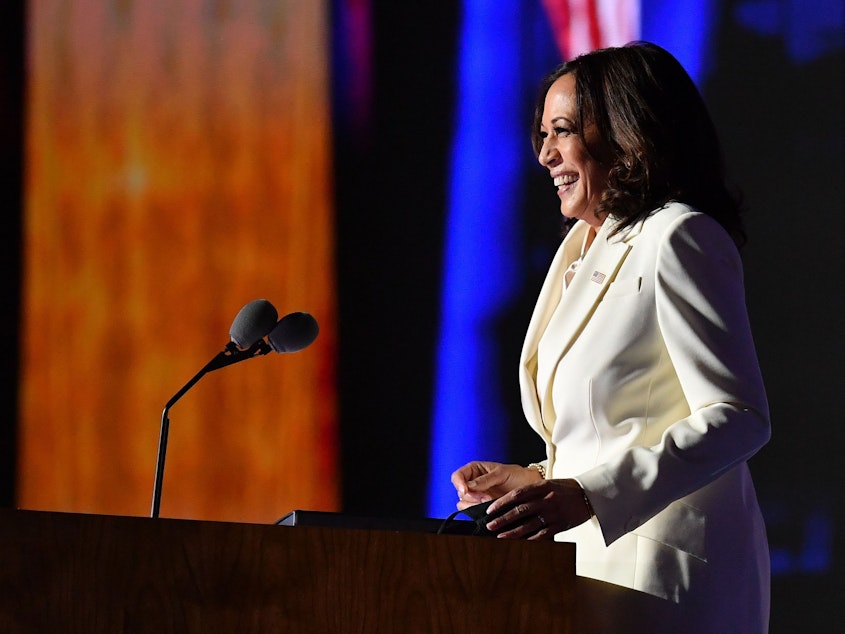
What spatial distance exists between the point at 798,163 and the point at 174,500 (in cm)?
201

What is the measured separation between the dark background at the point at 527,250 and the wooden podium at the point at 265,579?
179 cm

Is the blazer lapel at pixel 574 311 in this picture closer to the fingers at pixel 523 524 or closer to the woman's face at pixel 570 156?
the woman's face at pixel 570 156

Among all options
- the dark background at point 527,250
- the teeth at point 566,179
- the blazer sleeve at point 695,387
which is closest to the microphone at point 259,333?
the teeth at point 566,179

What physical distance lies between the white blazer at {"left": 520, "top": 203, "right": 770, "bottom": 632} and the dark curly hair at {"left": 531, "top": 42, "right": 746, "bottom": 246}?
88mm

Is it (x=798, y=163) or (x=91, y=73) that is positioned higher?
(x=91, y=73)

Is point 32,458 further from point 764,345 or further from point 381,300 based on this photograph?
point 764,345

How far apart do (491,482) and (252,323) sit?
0.47 metres

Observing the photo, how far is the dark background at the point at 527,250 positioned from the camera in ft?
9.88

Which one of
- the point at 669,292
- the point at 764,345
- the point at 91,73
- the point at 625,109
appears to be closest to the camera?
the point at 669,292

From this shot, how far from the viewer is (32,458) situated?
3105mm

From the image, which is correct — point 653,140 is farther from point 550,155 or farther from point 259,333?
point 259,333

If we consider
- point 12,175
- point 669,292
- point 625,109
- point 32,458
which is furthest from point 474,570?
point 12,175

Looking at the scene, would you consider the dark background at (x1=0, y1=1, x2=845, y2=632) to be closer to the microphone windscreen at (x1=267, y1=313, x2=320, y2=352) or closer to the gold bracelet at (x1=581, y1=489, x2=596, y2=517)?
the microphone windscreen at (x1=267, y1=313, x2=320, y2=352)

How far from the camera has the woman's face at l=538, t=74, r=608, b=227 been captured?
6.00ft
